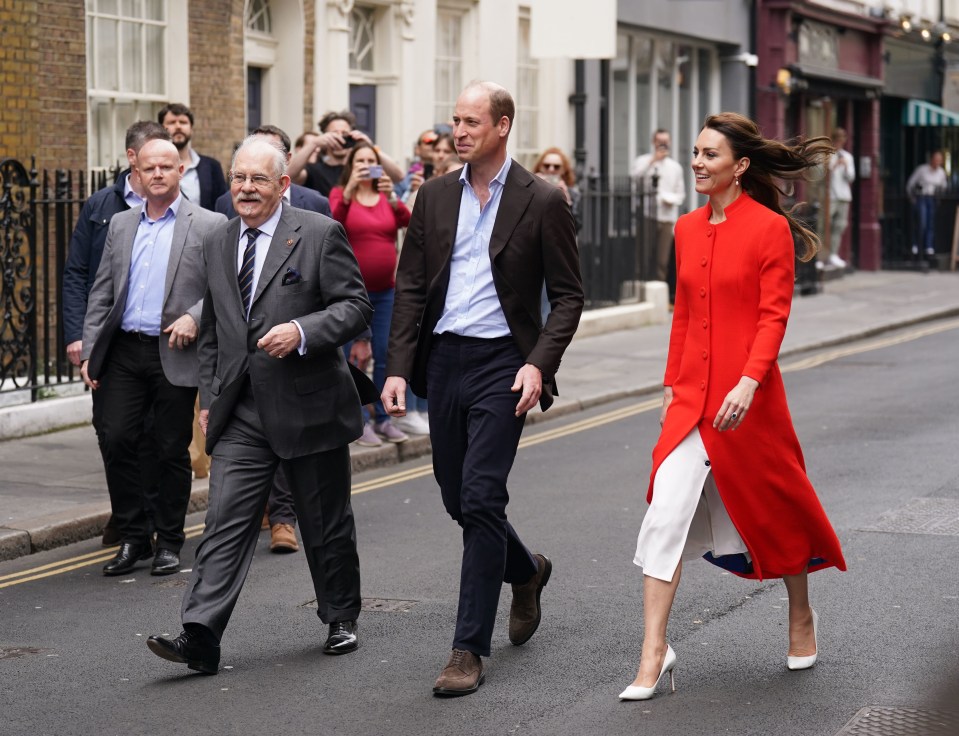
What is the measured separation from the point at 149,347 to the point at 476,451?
249 centimetres

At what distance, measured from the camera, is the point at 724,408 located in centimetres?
545

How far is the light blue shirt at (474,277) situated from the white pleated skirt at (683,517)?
740 mm

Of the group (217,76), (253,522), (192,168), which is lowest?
(253,522)

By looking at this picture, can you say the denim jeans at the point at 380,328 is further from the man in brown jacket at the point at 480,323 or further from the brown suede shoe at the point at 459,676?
the brown suede shoe at the point at 459,676

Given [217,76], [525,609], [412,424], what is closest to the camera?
[525,609]

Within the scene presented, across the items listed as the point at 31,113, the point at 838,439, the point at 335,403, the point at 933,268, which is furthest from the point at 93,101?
the point at 933,268

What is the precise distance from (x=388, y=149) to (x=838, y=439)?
317 inches

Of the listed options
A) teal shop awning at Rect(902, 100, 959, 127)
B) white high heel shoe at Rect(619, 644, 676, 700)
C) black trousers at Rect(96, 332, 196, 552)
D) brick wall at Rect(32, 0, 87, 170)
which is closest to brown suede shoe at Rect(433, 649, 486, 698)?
white high heel shoe at Rect(619, 644, 676, 700)

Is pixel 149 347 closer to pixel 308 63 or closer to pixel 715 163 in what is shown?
pixel 715 163

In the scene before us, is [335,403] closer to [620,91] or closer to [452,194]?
[452,194]

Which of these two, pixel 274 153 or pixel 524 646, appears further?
pixel 524 646

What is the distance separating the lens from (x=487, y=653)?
5727 millimetres

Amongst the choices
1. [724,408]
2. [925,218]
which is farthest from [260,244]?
[925,218]

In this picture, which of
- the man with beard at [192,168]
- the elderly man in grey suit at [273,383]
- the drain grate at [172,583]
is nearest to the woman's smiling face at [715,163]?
the elderly man in grey suit at [273,383]
